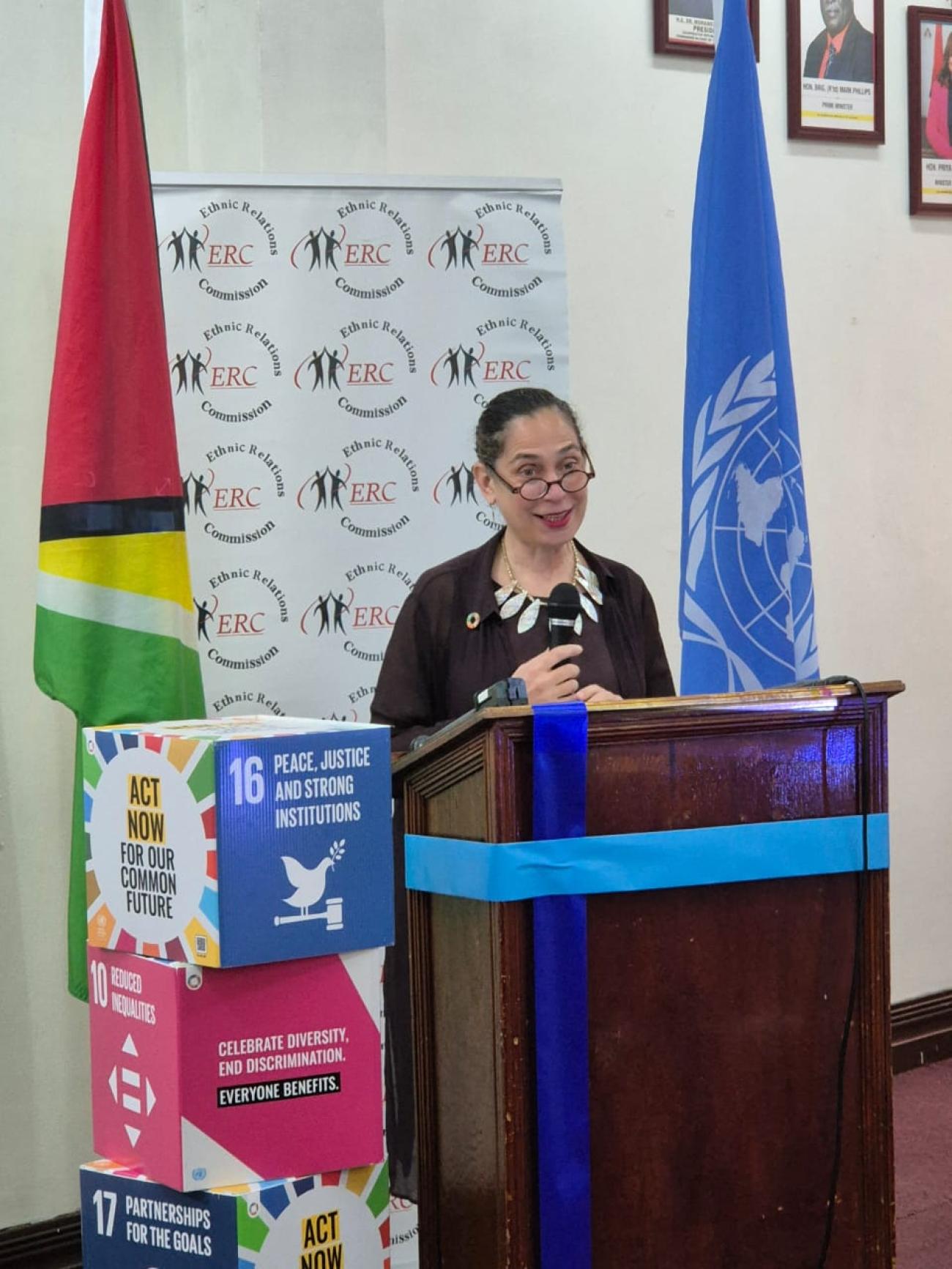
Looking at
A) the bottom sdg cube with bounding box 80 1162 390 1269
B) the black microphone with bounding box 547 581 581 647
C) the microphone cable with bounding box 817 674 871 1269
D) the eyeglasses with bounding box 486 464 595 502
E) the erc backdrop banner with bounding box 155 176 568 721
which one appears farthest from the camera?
the erc backdrop banner with bounding box 155 176 568 721

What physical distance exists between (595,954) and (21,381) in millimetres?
1889

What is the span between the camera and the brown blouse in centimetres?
235

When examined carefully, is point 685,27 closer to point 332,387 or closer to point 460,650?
point 332,387

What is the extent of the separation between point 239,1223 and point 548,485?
1148mm

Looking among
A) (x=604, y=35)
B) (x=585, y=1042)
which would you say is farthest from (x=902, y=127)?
(x=585, y=1042)

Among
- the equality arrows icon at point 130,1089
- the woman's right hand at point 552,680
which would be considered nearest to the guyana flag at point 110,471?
the equality arrows icon at point 130,1089

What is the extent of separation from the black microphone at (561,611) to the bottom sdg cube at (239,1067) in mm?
534

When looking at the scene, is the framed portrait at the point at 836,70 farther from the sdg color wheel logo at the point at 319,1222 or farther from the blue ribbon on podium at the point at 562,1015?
the sdg color wheel logo at the point at 319,1222

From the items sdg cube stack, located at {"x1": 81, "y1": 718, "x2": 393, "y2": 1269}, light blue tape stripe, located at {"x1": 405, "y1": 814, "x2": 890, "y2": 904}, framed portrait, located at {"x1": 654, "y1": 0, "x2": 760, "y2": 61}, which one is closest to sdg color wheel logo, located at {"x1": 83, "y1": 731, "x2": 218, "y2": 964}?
sdg cube stack, located at {"x1": 81, "y1": 718, "x2": 393, "y2": 1269}

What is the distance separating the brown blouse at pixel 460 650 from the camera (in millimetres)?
2352

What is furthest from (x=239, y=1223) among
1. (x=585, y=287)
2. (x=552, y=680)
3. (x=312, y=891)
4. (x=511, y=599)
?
(x=585, y=287)

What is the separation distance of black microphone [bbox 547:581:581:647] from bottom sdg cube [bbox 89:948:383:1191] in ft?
1.75

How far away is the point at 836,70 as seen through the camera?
13.0 ft

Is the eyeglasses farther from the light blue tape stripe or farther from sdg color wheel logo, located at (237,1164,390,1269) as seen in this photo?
sdg color wheel logo, located at (237,1164,390,1269)
